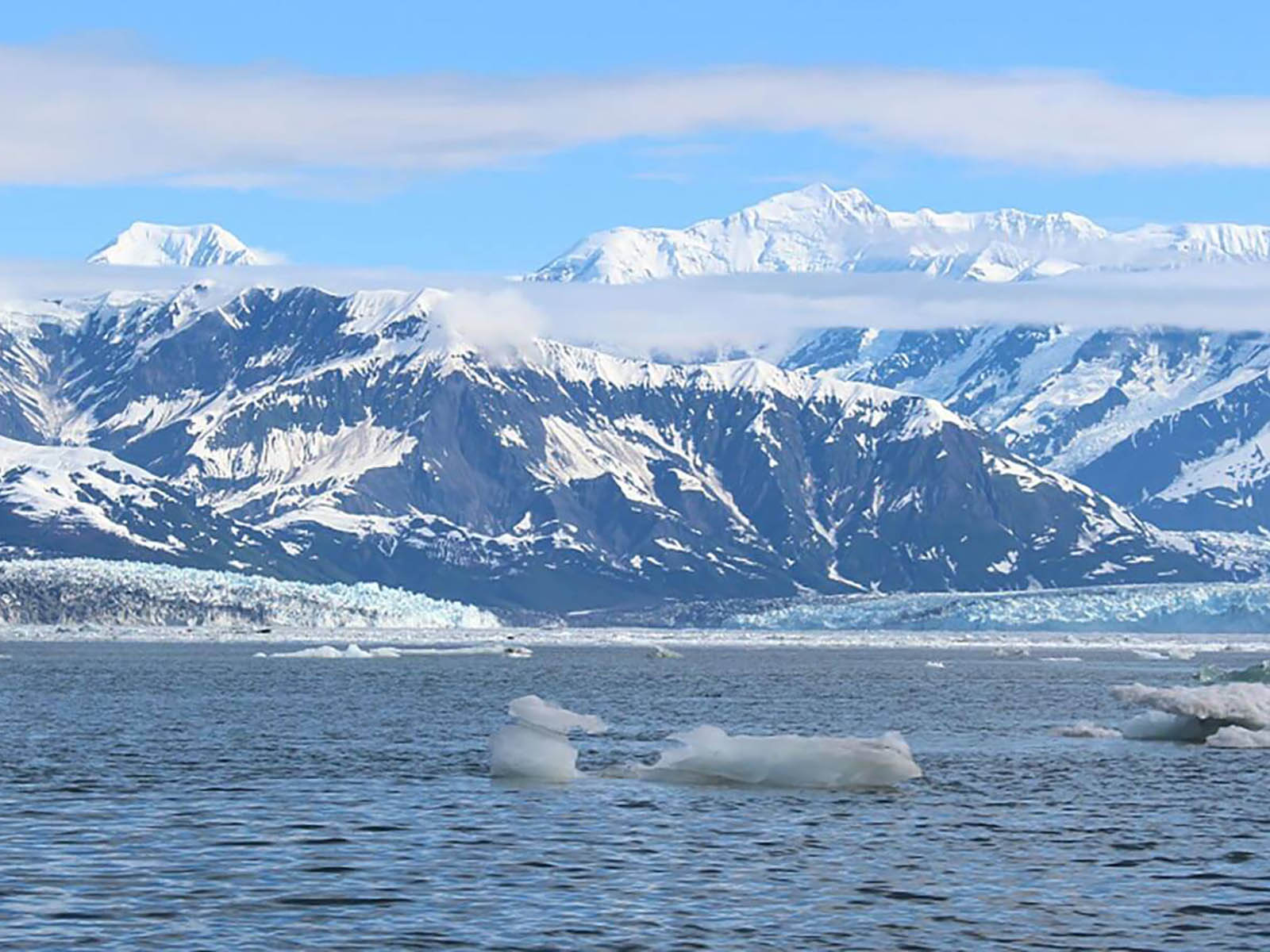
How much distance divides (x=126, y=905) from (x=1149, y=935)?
2183 centimetres

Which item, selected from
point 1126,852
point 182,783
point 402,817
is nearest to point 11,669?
point 182,783

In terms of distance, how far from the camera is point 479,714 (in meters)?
124

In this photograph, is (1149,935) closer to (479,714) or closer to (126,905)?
(126,905)

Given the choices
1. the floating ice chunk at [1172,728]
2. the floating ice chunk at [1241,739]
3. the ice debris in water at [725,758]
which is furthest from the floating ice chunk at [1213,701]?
the ice debris in water at [725,758]

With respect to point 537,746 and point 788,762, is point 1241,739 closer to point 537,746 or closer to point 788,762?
point 788,762

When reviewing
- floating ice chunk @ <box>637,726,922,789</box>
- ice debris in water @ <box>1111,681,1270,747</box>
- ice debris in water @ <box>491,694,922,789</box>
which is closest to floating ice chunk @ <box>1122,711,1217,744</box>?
ice debris in water @ <box>1111,681,1270,747</box>

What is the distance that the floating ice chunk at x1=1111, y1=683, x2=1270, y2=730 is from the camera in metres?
95.3

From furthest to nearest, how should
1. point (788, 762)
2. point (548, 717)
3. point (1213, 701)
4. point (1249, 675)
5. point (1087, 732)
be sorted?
point (1249, 675) → point (1087, 732) → point (1213, 701) → point (548, 717) → point (788, 762)

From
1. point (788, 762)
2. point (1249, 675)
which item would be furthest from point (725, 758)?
point (1249, 675)

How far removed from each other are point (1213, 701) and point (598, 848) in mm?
44857

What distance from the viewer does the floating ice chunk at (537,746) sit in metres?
78.1

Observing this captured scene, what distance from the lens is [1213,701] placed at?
322 feet

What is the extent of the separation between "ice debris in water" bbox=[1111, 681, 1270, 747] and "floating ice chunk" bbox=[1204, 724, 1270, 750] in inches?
3.9

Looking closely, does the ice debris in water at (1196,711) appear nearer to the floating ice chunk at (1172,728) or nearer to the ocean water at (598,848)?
the floating ice chunk at (1172,728)
